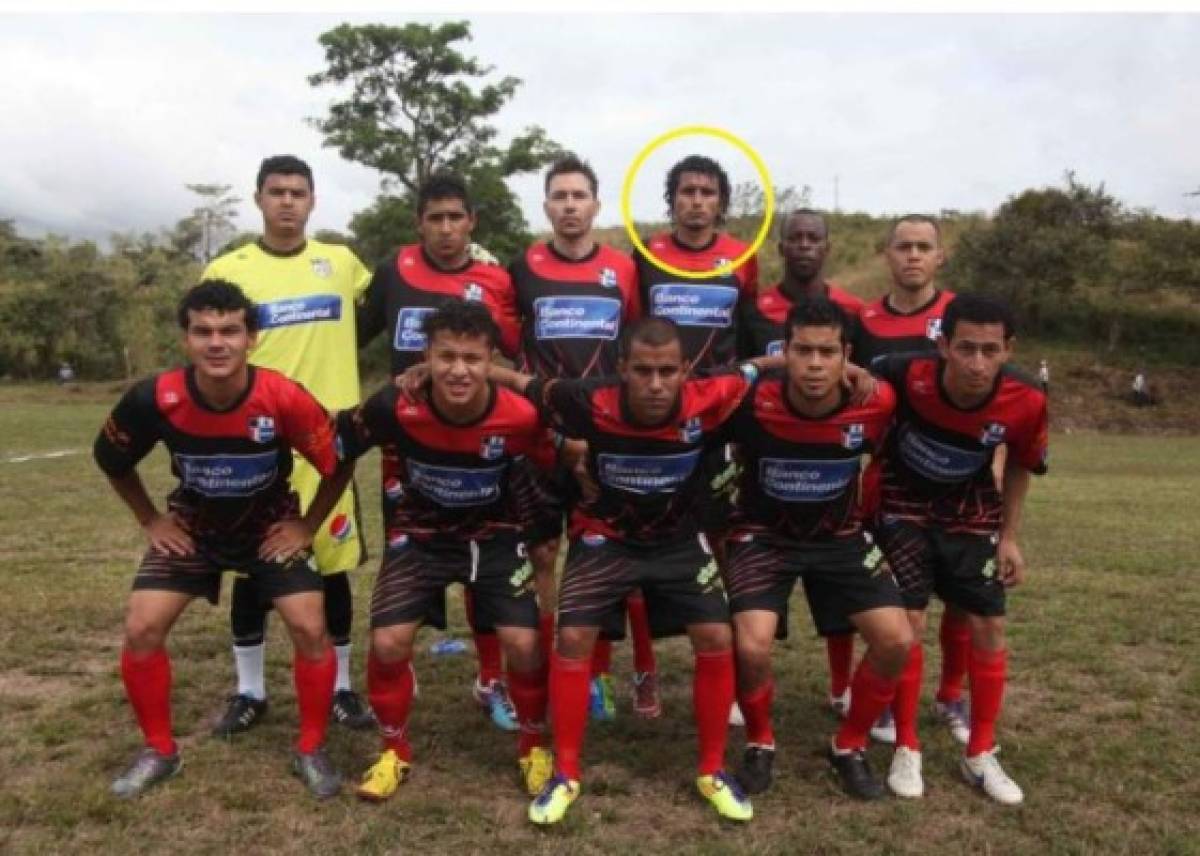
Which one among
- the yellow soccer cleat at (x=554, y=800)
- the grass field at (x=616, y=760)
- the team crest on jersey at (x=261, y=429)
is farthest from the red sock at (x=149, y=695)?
the yellow soccer cleat at (x=554, y=800)

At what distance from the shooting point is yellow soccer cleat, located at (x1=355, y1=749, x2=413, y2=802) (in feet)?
13.8

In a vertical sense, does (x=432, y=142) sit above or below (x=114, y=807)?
above

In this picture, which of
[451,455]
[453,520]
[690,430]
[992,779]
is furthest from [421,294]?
[992,779]

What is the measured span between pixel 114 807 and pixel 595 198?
137 inches

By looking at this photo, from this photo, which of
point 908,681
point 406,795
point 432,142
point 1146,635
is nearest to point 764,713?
point 908,681

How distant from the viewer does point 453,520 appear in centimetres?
467

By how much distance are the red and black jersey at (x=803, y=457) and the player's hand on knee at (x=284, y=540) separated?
204cm

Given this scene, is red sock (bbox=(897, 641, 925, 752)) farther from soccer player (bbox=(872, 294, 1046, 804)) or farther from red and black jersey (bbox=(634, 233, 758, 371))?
red and black jersey (bbox=(634, 233, 758, 371))

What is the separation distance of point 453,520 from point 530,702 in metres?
0.90

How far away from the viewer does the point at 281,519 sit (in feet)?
15.4

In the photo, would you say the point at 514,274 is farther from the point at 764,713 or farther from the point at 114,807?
the point at 114,807

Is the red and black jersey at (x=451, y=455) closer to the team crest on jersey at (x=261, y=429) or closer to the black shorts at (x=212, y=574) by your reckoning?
the team crest on jersey at (x=261, y=429)

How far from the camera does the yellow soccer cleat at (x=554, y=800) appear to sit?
13.2 feet

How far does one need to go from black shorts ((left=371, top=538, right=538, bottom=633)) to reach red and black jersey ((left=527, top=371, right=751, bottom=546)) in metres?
0.39
